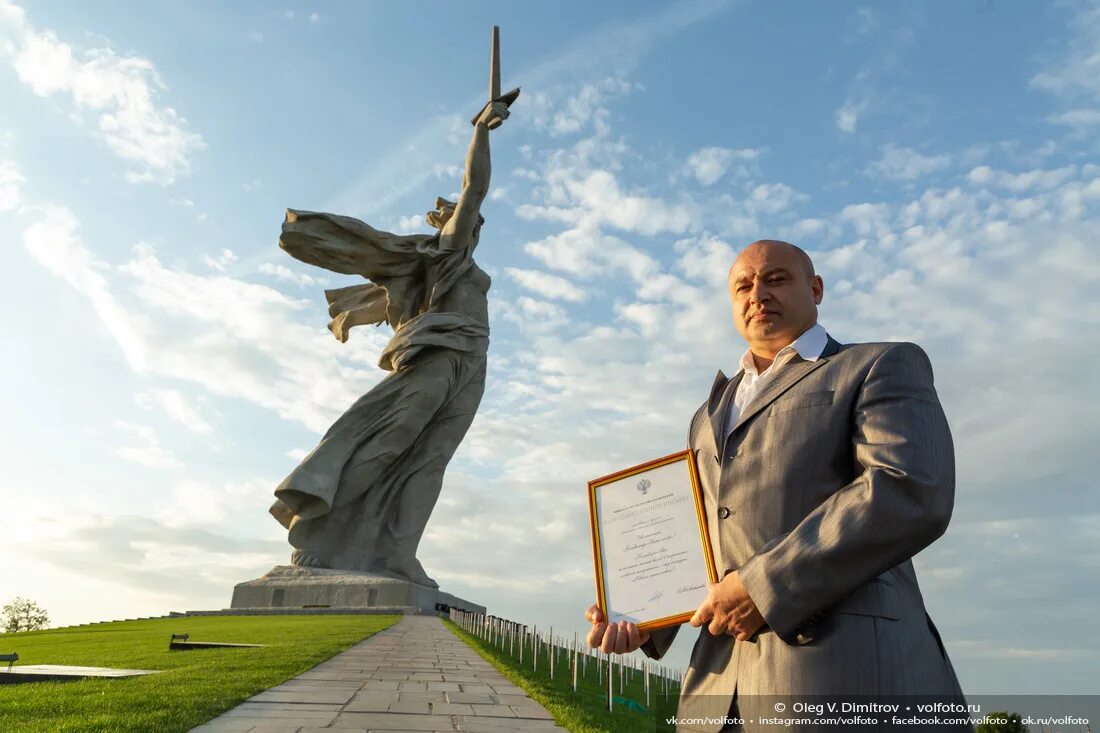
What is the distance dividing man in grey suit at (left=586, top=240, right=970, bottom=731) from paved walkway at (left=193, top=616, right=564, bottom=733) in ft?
8.51

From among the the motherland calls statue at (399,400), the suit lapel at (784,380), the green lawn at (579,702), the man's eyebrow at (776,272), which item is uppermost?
the the motherland calls statue at (399,400)

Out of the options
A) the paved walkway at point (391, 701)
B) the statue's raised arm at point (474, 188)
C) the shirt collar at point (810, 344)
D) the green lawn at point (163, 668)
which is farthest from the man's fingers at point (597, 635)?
the statue's raised arm at point (474, 188)

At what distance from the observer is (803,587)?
1.49 metres

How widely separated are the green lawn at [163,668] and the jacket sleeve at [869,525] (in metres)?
3.37

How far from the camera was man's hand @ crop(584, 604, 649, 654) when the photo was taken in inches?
72.7

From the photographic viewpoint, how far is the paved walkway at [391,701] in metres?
3.96

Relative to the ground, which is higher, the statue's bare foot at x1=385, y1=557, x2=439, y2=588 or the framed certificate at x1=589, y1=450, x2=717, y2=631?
the statue's bare foot at x1=385, y1=557, x2=439, y2=588

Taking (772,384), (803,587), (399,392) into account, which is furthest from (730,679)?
(399,392)

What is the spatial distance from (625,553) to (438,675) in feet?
15.4

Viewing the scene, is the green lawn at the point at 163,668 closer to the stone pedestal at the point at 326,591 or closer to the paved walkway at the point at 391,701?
the paved walkway at the point at 391,701

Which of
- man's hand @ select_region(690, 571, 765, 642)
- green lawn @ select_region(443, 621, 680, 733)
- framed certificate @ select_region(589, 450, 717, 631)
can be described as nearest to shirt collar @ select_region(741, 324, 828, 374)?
framed certificate @ select_region(589, 450, 717, 631)

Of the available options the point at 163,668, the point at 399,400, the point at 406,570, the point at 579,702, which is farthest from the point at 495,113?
the point at 579,702

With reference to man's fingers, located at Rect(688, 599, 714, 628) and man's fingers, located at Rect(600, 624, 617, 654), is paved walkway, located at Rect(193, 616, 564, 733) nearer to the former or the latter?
man's fingers, located at Rect(600, 624, 617, 654)

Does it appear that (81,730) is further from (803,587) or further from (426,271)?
(426,271)
